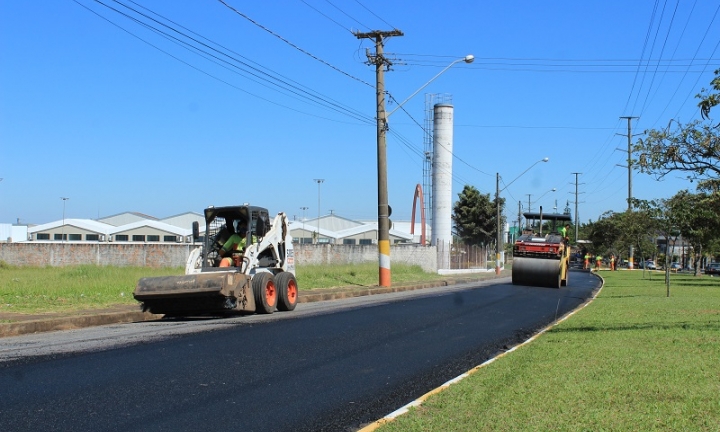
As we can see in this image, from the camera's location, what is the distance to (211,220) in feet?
57.4

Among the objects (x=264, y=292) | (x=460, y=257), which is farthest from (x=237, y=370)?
(x=460, y=257)

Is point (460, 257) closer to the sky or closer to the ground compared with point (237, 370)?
closer to the sky

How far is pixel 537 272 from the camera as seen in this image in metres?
32.8

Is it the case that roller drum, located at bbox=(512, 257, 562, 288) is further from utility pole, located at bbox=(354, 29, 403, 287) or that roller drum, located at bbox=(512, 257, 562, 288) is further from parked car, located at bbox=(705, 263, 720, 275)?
parked car, located at bbox=(705, 263, 720, 275)

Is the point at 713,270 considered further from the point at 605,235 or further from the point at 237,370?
the point at 237,370

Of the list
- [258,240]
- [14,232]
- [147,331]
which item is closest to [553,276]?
[258,240]

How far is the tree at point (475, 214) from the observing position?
7269 centimetres

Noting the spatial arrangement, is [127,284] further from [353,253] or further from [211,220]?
[353,253]

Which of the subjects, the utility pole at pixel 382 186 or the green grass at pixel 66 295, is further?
the utility pole at pixel 382 186

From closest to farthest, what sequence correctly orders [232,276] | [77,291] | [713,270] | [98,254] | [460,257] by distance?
[232,276]
[77,291]
[98,254]
[460,257]
[713,270]

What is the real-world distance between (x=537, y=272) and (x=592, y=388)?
2633 cm

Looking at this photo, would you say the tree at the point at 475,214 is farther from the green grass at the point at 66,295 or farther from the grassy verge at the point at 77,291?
the green grass at the point at 66,295

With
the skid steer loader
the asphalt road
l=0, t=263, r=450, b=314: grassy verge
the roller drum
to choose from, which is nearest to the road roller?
the roller drum

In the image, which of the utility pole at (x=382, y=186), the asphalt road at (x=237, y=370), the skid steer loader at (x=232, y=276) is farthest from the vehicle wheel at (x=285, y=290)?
the utility pole at (x=382, y=186)
